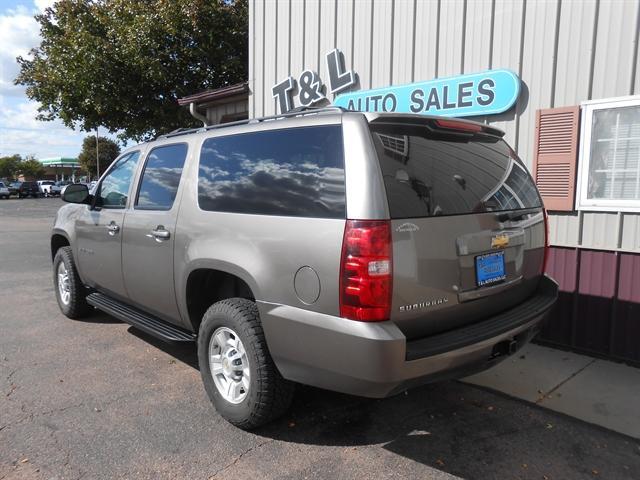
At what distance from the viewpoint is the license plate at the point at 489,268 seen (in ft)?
9.18

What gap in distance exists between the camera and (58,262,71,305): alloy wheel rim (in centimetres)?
548

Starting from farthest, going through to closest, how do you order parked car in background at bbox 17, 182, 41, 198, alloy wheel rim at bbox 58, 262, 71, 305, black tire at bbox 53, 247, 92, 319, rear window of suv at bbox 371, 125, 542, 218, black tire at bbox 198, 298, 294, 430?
1. parked car in background at bbox 17, 182, 41, 198
2. alloy wheel rim at bbox 58, 262, 71, 305
3. black tire at bbox 53, 247, 92, 319
4. black tire at bbox 198, 298, 294, 430
5. rear window of suv at bbox 371, 125, 542, 218

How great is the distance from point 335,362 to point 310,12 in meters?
5.81

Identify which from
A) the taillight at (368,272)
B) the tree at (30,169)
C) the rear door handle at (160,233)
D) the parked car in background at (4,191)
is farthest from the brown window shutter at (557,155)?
the tree at (30,169)

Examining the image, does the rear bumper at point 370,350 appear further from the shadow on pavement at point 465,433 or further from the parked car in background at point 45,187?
the parked car in background at point 45,187

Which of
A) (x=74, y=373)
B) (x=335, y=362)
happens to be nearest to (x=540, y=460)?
(x=335, y=362)

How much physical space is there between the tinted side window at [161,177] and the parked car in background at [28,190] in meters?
45.9

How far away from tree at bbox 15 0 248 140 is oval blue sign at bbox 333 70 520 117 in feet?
31.9

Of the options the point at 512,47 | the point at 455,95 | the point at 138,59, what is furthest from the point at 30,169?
the point at 512,47

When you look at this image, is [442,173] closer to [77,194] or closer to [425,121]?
[425,121]

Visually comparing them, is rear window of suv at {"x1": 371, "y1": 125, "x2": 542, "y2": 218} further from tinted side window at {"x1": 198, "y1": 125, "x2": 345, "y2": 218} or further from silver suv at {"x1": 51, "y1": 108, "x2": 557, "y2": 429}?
tinted side window at {"x1": 198, "y1": 125, "x2": 345, "y2": 218}

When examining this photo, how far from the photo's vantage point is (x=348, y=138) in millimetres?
2607

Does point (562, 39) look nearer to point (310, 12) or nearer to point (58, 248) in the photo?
point (310, 12)

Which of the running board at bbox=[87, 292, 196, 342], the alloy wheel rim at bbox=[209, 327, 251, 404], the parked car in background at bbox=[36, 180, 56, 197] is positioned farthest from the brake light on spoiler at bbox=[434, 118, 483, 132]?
the parked car in background at bbox=[36, 180, 56, 197]
